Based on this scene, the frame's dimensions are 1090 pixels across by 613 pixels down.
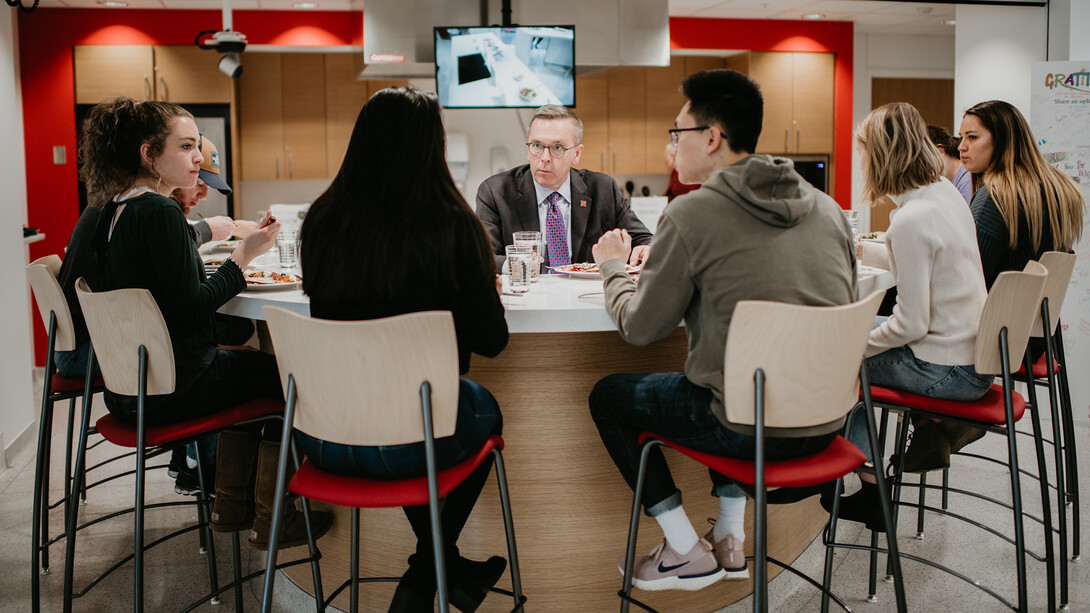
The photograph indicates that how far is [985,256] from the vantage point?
3129mm

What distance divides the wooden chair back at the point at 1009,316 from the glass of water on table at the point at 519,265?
1120mm

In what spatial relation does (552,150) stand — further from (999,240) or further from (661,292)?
(661,292)

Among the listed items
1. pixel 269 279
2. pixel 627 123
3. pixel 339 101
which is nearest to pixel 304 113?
pixel 339 101

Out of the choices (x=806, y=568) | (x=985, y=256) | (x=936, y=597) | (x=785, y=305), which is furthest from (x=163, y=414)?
(x=985, y=256)

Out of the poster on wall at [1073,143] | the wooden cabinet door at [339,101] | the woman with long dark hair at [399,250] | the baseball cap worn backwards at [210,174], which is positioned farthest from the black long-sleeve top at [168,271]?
the wooden cabinet door at [339,101]

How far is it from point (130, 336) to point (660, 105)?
→ 653cm

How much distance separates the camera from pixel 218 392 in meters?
2.13

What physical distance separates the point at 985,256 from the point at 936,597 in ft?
4.08

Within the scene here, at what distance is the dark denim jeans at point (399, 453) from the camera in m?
1.68

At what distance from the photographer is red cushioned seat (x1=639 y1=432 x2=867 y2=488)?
5.57ft

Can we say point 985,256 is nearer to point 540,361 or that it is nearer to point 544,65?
point 540,361

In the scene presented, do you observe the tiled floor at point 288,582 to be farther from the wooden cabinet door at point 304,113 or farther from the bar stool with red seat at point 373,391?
the wooden cabinet door at point 304,113

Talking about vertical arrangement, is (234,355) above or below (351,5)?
below

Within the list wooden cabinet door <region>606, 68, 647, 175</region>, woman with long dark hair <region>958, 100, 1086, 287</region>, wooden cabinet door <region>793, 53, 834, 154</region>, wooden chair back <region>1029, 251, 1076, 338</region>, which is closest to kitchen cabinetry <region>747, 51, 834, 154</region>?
wooden cabinet door <region>793, 53, 834, 154</region>
